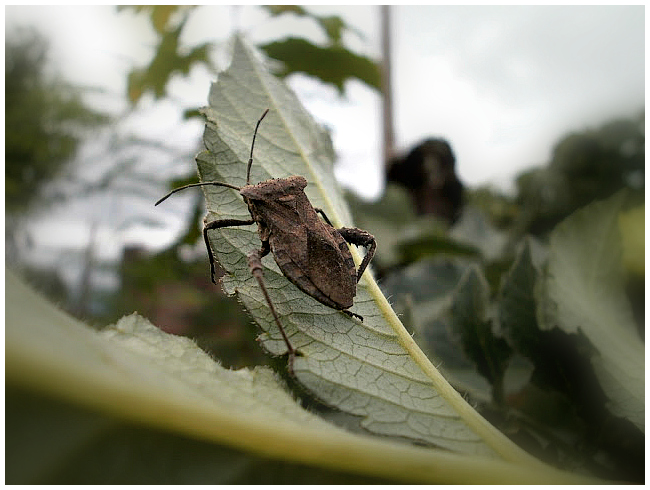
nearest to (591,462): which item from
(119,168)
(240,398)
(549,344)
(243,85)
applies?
(549,344)

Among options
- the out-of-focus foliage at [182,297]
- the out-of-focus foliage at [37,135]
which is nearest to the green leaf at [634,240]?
the out-of-focus foliage at [182,297]

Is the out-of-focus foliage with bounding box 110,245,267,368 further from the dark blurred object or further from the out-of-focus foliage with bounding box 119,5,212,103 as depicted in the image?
the dark blurred object

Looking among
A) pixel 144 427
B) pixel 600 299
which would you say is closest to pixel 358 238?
pixel 600 299

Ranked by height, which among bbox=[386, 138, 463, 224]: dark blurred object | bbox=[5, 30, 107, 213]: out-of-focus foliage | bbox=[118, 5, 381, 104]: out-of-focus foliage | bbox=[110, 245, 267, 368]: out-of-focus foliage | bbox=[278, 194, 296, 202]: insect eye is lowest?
bbox=[5, 30, 107, 213]: out-of-focus foliage

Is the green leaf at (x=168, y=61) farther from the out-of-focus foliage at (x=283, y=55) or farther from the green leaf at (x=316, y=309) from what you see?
the green leaf at (x=316, y=309)

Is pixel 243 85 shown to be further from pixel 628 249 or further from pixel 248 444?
pixel 628 249

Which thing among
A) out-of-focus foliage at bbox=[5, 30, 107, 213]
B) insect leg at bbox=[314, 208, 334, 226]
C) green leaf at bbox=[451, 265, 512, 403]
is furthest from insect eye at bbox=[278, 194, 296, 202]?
out-of-focus foliage at bbox=[5, 30, 107, 213]
